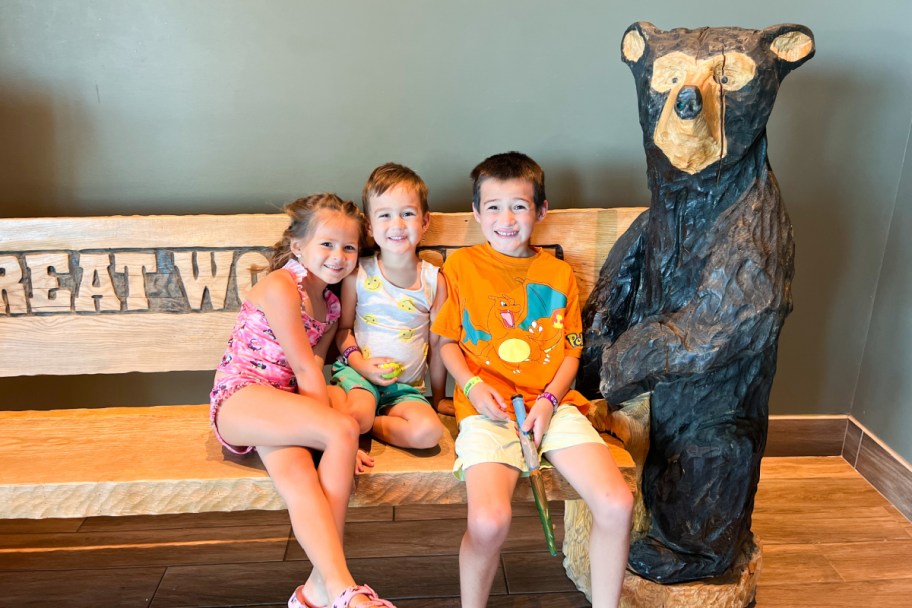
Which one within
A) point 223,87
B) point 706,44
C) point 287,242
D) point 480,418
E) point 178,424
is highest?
point 706,44

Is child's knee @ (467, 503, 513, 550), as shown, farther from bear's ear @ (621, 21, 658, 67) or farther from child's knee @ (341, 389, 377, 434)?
bear's ear @ (621, 21, 658, 67)

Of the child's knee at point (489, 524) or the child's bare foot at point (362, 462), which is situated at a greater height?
the child's bare foot at point (362, 462)

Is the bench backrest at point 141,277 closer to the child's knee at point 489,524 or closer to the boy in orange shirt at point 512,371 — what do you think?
the boy in orange shirt at point 512,371

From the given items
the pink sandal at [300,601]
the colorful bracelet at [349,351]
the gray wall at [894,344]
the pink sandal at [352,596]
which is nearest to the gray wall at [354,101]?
the gray wall at [894,344]

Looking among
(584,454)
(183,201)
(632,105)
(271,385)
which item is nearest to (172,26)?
(183,201)

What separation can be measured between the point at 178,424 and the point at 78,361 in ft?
1.27

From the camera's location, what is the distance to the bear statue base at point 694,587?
182cm

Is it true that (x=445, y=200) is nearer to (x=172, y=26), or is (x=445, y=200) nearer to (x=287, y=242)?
(x=287, y=242)

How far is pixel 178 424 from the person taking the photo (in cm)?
186

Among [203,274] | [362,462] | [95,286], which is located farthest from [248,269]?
[362,462]

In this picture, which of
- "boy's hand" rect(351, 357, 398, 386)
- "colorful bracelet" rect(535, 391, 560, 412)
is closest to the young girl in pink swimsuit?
"boy's hand" rect(351, 357, 398, 386)

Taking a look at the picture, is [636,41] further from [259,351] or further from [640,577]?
[640,577]

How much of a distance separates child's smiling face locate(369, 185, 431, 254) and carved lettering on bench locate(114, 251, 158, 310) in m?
0.63

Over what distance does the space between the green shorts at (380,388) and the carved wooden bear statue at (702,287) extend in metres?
0.46
